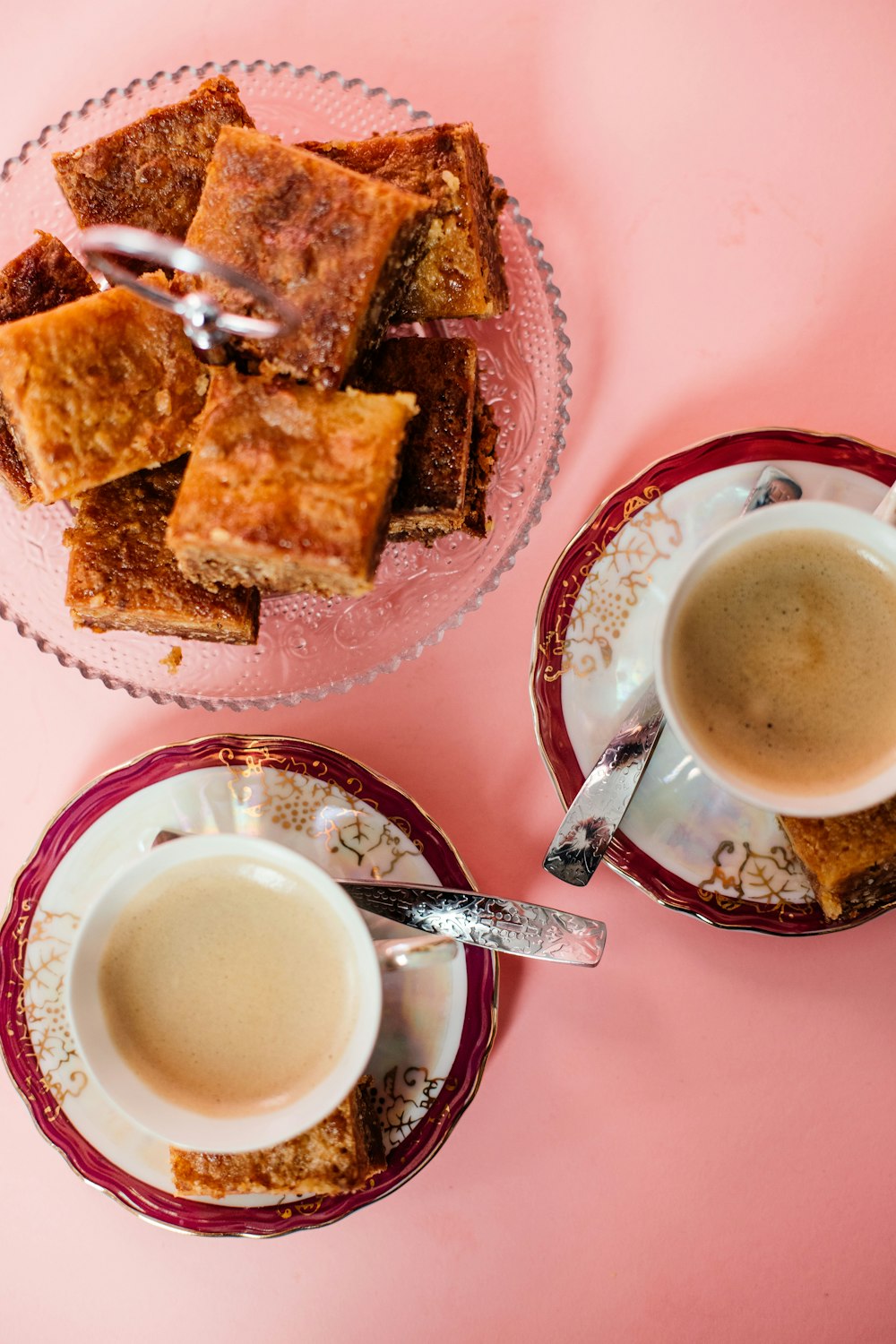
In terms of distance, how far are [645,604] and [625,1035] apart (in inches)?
34.3

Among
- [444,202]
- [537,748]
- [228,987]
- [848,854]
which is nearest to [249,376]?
[444,202]

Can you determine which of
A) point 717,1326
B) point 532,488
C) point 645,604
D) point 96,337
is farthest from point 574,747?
point 717,1326

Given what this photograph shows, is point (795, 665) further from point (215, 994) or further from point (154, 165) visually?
point (154, 165)

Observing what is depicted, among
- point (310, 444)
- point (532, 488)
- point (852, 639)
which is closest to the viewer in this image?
point (310, 444)

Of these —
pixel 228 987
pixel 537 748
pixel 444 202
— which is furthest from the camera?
pixel 537 748

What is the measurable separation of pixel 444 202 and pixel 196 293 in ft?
1.39

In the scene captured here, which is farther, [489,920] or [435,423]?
[489,920]

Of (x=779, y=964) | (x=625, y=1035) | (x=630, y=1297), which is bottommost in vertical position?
(x=630, y=1297)

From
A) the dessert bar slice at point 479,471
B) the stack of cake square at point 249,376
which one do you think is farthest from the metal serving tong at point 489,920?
the dessert bar slice at point 479,471

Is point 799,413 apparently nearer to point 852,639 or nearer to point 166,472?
point 852,639

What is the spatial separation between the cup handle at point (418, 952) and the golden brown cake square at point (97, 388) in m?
0.87

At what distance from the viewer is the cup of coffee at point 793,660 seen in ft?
5.17

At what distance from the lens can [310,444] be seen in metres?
1.49

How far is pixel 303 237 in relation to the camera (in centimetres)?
151
